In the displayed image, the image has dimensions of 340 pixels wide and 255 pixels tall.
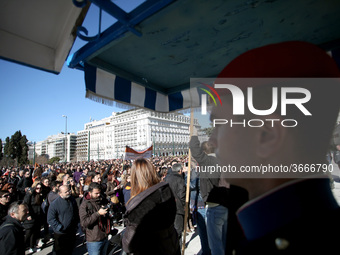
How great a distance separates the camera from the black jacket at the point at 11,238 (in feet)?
10.4

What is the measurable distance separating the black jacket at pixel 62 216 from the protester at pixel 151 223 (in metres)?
2.53

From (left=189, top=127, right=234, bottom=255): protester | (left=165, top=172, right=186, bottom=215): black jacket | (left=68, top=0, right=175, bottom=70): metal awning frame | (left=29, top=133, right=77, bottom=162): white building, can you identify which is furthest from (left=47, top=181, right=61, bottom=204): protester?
(left=29, top=133, right=77, bottom=162): white building

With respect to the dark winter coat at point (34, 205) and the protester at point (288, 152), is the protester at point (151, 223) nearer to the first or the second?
the protester at point (288, 152)

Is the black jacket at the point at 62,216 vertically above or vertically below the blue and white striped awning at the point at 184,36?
below

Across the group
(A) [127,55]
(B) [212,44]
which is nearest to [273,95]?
(B) [212,44]

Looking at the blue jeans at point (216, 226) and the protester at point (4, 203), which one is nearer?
the blue jeans at point (216, 226)

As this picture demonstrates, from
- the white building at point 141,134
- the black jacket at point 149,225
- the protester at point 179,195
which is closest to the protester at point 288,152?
the black jacket at point 149,225

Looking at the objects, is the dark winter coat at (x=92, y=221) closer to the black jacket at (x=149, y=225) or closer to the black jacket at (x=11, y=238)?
the black jacket at (x=11, y=238)

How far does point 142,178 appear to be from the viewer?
8.77 feet

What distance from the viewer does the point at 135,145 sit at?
96.0 m

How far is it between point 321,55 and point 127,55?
1633 mm

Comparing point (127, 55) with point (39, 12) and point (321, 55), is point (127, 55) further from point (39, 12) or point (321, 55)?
point (321, 55)

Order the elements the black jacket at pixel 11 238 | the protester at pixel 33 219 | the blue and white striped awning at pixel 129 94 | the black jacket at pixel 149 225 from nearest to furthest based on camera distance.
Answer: the blue and white striped awning at pixel 129 94 < the black jacket at pixel 149 225 < the black jacket at pixel 11 238 < the protester at pixel 33 219

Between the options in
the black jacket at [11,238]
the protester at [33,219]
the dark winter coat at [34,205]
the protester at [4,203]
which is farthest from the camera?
the dark winter coat at [34,205]
